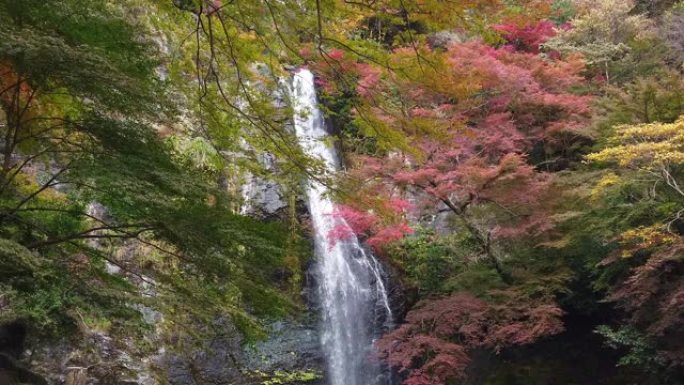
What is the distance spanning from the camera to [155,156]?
409 centimetres

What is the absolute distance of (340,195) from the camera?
416 centimetres

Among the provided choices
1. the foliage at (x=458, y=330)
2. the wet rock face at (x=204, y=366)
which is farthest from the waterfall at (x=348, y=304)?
the foliage at (x=458, y=330)

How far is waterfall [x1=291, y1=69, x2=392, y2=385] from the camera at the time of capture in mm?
11062

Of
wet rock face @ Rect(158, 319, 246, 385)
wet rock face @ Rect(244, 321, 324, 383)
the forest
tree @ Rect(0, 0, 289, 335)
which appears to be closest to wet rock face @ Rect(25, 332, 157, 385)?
the forest

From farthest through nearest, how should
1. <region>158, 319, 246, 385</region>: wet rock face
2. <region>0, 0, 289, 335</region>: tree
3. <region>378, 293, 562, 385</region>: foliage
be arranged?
<region>158, 319, 246, 385</region>: wet rock face, <region>378, 293, 562, 385</region>: foliage, <region>0, 0, 289, 335</region>: tree

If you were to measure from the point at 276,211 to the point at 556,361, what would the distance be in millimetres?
6941

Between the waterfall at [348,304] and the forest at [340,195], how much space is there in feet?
0.15

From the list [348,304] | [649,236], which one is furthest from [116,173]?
[348,304]

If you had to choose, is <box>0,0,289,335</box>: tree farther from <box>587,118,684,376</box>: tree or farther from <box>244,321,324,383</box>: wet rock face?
<box>244,321,324,383</box>: wet rock face

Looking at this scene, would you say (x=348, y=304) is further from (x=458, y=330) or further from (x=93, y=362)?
(x=93, y=362)

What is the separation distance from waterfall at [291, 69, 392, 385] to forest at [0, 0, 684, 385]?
0.05 m

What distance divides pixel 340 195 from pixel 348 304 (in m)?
8.14

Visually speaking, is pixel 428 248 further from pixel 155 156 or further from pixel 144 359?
pixel 155 156

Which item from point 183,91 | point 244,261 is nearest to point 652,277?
point 244,261
